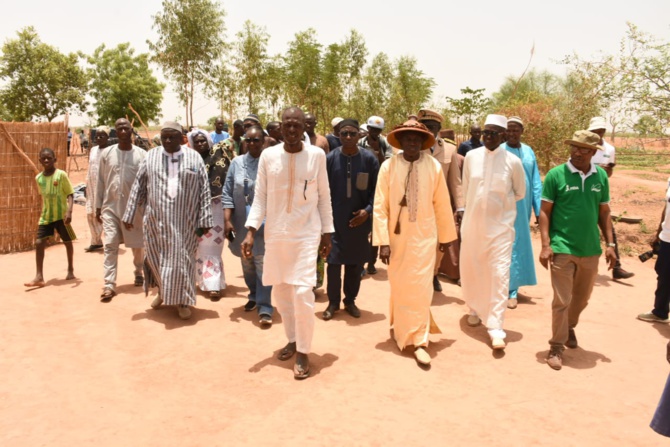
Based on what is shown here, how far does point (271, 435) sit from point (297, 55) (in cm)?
2441

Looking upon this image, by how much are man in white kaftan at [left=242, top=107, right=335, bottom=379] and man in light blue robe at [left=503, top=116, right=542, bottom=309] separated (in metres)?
2.77

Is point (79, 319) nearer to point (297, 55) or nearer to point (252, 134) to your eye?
point (252, 134)

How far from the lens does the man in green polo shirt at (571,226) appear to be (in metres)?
4.51

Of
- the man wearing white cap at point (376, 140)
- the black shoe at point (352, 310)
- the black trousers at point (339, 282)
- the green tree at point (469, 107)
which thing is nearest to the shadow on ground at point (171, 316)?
the black trousers at point (339, 282)

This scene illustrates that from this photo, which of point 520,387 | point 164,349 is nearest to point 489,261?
point 520,387

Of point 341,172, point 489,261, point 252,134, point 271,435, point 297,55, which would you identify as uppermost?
point 297,55

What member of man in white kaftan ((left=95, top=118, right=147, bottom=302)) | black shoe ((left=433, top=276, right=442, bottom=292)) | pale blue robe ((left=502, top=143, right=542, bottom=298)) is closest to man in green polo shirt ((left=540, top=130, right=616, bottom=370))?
pale blue robe ((left=502, top=143, right=542, bottom=298))

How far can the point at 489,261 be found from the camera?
5.16 meters

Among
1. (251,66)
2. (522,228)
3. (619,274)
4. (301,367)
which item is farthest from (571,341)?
(251,66)

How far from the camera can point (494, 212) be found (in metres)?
5.11

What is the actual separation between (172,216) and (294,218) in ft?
5.61

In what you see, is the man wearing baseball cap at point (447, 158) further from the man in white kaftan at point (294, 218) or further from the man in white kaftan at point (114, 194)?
the man in white kaftan at point (114, 194)

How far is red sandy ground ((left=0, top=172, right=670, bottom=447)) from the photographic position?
137 inches

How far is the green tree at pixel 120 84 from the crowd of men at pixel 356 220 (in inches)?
1153
